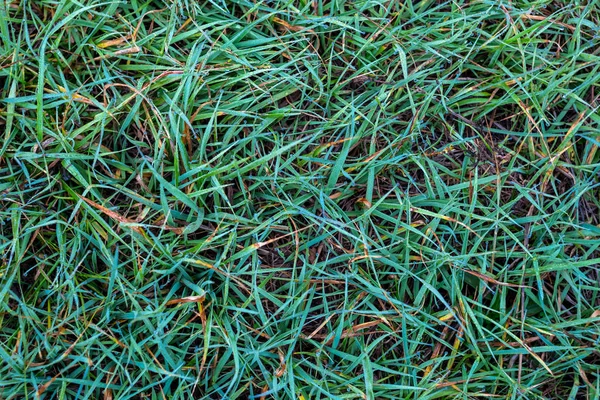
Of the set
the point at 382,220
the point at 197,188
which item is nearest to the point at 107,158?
the point at 197,188

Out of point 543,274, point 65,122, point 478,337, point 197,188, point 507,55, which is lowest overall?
point 478,337

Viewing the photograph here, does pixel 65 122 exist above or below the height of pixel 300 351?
above

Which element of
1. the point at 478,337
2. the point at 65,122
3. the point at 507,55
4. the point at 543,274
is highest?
the point at 507,55

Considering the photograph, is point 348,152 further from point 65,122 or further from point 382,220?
point 65,122

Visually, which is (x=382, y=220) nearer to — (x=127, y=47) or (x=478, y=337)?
(x=478, y=337)

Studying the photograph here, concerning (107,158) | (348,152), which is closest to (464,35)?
(348,152)

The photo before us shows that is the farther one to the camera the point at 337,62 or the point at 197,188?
the point at 337,62
